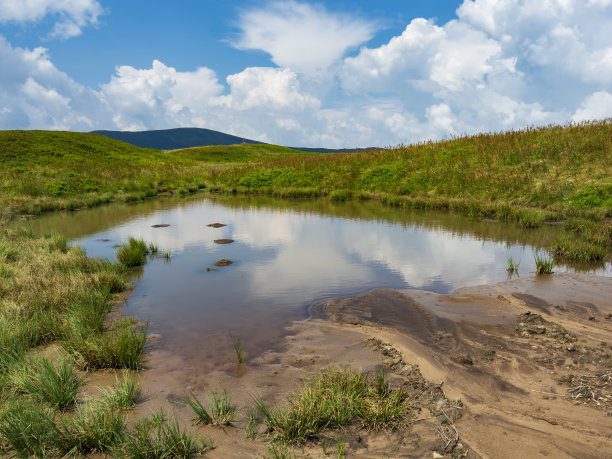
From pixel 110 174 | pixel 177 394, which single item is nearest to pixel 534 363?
pixel 177 394

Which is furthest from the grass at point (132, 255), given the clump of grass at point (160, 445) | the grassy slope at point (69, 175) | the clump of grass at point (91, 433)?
the grassy slope at point (69, 175)

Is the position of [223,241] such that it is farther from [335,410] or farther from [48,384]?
[335,410]

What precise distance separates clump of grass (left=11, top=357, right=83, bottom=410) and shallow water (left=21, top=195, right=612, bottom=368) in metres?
1.49

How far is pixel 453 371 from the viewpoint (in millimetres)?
4676

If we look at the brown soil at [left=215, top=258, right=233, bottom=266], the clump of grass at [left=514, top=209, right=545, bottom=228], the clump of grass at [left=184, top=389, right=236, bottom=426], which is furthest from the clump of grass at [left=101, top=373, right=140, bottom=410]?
the clump of grass at [left=514, top=209, right=545, bottom=228]

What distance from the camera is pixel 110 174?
3494cm

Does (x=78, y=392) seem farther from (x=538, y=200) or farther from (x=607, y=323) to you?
(x=538, y=200)

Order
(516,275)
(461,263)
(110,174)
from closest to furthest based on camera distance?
(516,275), (461,263), (110,174)

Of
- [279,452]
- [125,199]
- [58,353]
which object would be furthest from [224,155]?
[279,452]

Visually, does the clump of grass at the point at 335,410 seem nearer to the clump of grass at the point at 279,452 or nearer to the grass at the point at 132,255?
the clump of grass at the point at 279,452

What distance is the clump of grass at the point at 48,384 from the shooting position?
12.9 feet

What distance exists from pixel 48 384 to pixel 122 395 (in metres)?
0.84

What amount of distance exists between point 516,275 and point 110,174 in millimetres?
36343

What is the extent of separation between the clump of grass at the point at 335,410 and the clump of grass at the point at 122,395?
146 centimetres
